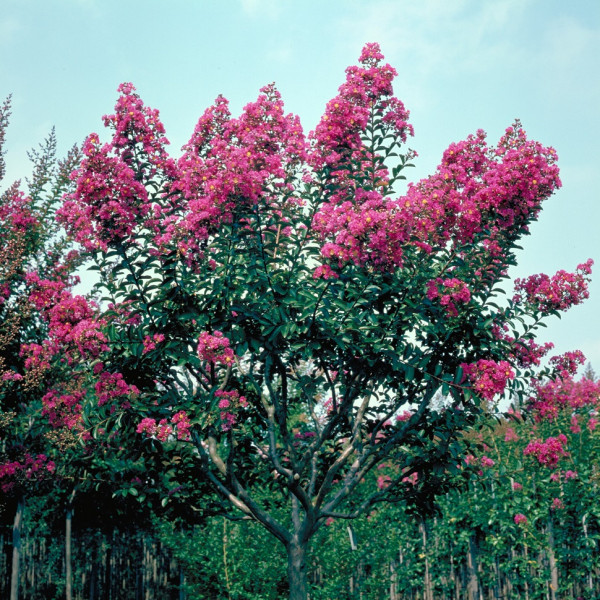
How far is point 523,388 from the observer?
277 inches

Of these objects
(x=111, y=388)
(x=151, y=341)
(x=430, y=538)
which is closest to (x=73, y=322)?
(x=111, y=388)

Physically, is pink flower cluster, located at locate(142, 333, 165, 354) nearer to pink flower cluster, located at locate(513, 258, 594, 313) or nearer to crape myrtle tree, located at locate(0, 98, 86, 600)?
crape myrtle tree, located at locate(0, 98, 86, 600)

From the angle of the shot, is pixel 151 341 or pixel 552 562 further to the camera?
pixel 552 562

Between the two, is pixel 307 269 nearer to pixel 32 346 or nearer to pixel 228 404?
pixel 228 404

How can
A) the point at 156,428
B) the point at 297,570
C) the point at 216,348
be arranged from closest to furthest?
the point at 216,348, the point at 156,428, the point at 297,570

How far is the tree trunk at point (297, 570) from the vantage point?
284 inches

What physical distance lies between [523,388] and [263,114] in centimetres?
441

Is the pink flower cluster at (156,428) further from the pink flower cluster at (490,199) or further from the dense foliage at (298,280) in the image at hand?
the pink flower cluster at (490,199)

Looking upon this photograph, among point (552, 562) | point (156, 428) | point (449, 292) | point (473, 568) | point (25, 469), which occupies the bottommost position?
point (473, 568)

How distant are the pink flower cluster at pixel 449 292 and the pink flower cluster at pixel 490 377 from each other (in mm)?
619

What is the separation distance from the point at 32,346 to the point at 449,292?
5.88 m

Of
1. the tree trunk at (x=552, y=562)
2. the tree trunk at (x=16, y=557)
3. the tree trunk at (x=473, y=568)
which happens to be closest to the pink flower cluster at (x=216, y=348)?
the tree trunk at (x=16, y=557)

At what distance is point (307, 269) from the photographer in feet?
20.8

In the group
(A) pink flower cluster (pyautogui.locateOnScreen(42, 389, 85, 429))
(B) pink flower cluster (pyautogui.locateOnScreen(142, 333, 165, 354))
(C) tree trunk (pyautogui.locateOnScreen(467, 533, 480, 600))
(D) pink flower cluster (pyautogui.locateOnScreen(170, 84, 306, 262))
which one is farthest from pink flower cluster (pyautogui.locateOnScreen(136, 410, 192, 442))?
(C) tree trunk (pyautogui.locateOnScreen(467, 533, 480, 600))
